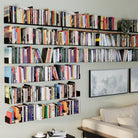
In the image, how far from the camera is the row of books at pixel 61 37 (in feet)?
13.8

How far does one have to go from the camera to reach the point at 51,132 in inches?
178

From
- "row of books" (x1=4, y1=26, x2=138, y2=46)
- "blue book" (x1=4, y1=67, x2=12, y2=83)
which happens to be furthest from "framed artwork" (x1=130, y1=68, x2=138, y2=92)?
"blue book" (x1=4, y1=67, x2=12, y2=83)

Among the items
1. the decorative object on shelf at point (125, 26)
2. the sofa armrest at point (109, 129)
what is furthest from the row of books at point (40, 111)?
the decorative object on shelf at point (125, 26)

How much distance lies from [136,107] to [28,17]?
251cm

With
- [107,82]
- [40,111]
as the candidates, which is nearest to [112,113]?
[107,82]

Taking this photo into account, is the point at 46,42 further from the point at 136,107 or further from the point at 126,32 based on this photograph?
the point at 136,107

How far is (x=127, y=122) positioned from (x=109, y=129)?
17.0 inches

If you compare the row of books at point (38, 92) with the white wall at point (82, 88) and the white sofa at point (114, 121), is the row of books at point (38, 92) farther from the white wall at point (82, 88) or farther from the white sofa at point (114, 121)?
the white sofa at point (114, 121)

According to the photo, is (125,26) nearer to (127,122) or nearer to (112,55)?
(112,55)

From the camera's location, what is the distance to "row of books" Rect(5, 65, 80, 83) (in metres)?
4.17

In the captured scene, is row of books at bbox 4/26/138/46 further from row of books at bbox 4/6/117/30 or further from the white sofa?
the white sofa

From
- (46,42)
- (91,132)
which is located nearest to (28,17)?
(46,42)

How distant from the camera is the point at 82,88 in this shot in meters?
5.11

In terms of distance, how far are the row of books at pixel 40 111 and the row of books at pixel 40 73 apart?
0.38 meters
